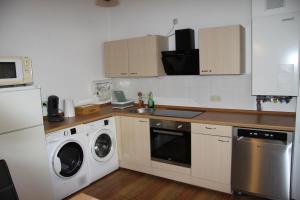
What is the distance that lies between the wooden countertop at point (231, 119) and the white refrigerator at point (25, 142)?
26 cm

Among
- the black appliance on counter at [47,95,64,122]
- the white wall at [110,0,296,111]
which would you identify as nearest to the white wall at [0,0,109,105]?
the black appliance on counter at [47,95,64,122]

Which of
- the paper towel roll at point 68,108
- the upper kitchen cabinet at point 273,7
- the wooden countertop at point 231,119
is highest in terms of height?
the upper kitchen cabinet at point 273,7

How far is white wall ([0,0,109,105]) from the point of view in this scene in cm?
288

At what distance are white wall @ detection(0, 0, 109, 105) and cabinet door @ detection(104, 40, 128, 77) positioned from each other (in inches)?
9.2

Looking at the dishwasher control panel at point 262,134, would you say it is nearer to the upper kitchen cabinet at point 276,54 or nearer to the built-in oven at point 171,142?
the upper kitchen cabinet at point 276,54

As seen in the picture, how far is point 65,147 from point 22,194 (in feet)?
2.19

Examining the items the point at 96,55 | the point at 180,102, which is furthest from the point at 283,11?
the point at 96,55

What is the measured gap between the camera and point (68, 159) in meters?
2.91

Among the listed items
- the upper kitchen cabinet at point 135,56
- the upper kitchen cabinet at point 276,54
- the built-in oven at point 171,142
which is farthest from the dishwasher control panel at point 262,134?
the upper kitchen cabinet at point 135,56

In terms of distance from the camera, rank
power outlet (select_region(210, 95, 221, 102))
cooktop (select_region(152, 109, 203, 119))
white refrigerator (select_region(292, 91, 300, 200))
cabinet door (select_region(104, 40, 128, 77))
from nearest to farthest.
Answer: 1. white refrigerator (select_region(292, 91, 300, 200))
2. cooktop (select_region(152, 109, 203, 119))
3. power outlet (select_region(210, 95, 221, 102))
4. cabinet door (select_region(104, 40, 128, 77))

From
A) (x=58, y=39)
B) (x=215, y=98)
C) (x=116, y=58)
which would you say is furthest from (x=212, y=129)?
(x=58, y=39)

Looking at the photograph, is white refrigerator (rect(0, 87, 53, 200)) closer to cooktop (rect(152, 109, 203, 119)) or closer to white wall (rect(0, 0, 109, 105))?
white wall (rect(0, 0, 109, 105))

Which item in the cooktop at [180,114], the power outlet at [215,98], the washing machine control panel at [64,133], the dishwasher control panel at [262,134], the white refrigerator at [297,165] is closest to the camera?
the white refrigerator at [297,165]

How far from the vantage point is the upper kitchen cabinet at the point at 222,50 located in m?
2.73
